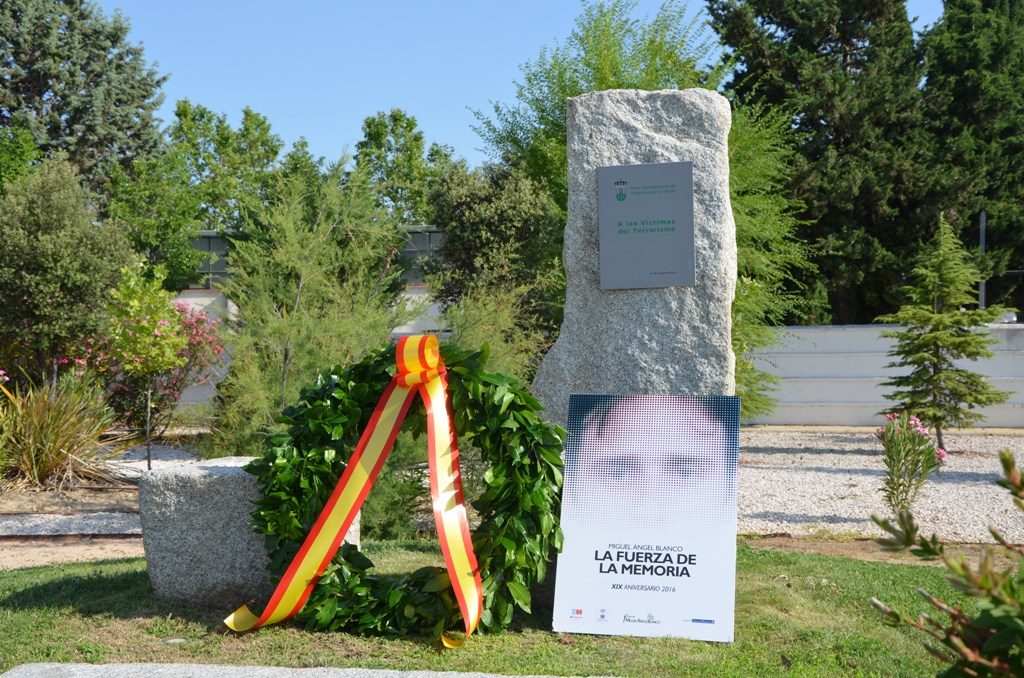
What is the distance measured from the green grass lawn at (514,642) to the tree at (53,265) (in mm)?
8083

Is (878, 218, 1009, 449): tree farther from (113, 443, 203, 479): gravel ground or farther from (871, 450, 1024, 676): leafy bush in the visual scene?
(871, 450, 1024, 676): leafy bush

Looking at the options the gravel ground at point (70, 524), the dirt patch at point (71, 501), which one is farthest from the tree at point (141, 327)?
the gravel ground at point (70, 524)

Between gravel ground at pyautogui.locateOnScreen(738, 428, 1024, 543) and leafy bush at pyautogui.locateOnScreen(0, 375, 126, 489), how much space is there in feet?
24.6

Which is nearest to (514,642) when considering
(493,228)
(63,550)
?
(63,550)

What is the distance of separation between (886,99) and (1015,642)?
2128 cm

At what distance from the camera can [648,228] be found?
5578 mm

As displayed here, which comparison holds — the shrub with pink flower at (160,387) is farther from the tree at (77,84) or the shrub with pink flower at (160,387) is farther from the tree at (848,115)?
the tree at (77,84)

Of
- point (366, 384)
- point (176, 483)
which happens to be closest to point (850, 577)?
point (366, 384)

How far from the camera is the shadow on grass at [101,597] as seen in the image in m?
5.14

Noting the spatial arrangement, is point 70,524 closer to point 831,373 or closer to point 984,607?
point 984,607

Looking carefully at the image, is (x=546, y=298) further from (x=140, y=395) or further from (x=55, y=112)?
(x=55, y=112)

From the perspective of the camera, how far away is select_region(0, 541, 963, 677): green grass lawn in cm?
439

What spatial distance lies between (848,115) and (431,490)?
1843 centimetres

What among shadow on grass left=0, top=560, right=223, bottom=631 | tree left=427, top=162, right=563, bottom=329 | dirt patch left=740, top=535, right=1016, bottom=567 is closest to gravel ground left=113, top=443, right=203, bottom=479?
tree left=427, top=162, right=563, bottom=329
